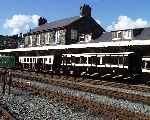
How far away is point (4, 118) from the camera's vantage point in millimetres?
10562

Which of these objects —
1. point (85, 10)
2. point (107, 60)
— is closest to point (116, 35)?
point (107, 60)

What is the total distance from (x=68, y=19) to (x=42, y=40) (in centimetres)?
625

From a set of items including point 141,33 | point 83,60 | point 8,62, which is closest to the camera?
point 83,60

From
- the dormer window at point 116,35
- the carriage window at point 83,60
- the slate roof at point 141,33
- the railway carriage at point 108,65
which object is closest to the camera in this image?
the railway carriage at point 108,65

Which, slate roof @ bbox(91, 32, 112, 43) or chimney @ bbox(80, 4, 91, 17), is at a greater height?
chimney @ bbox(80, 4, 91, 17)

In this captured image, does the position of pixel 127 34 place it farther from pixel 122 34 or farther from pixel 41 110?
pixel 41 110

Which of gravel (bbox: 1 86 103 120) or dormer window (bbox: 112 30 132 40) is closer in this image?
gravel (bbox: 1 86 103 120)

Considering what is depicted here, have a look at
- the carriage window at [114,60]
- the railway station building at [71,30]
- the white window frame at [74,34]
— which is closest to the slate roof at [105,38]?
the railway station building at [71,30]

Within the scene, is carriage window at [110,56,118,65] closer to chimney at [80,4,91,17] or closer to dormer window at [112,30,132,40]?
dormer window at [112,30,132,40]

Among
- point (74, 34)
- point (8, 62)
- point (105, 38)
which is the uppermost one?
point (74, 34)

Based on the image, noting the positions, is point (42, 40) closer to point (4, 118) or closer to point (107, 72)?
point (107, 72)

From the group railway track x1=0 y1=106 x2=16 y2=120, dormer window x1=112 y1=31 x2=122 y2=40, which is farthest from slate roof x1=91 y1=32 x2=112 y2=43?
railway track x1=0 y1=106 x2=16 y2=120

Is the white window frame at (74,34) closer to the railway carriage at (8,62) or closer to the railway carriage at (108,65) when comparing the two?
the railway carriage at (8,62)

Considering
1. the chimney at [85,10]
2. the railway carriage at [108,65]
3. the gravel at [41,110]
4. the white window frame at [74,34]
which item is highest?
the chimney at [85,10]
